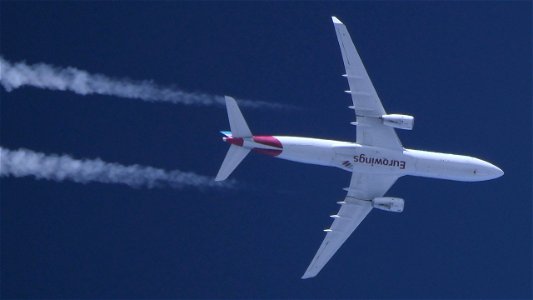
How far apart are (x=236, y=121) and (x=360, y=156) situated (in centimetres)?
811

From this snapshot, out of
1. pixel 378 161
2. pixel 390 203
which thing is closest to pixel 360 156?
pixel 378 161

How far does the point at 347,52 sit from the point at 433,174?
9.65 meters

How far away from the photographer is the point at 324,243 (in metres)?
87.7

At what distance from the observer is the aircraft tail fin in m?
82.6

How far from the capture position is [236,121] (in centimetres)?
8275

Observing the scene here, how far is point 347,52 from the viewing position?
8338 cm

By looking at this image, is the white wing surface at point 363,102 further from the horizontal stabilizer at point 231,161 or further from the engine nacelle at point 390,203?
the horizontal stabilizer at point 231,161

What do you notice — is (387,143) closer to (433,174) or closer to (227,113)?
(433,174)

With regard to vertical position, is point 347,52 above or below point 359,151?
above

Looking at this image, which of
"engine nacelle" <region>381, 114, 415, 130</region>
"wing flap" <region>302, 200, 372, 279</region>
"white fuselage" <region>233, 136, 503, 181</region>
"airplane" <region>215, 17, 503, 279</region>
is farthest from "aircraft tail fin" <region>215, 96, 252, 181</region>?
"engine nacelle" <region>381, 114, 415, 130</region>

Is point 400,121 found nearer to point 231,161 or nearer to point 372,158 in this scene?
point 372,158

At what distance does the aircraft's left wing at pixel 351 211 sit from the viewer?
86562 mm

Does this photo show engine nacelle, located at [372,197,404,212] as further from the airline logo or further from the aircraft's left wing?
the airline logo

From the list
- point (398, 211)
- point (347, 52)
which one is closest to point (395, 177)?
point (398, 211)
